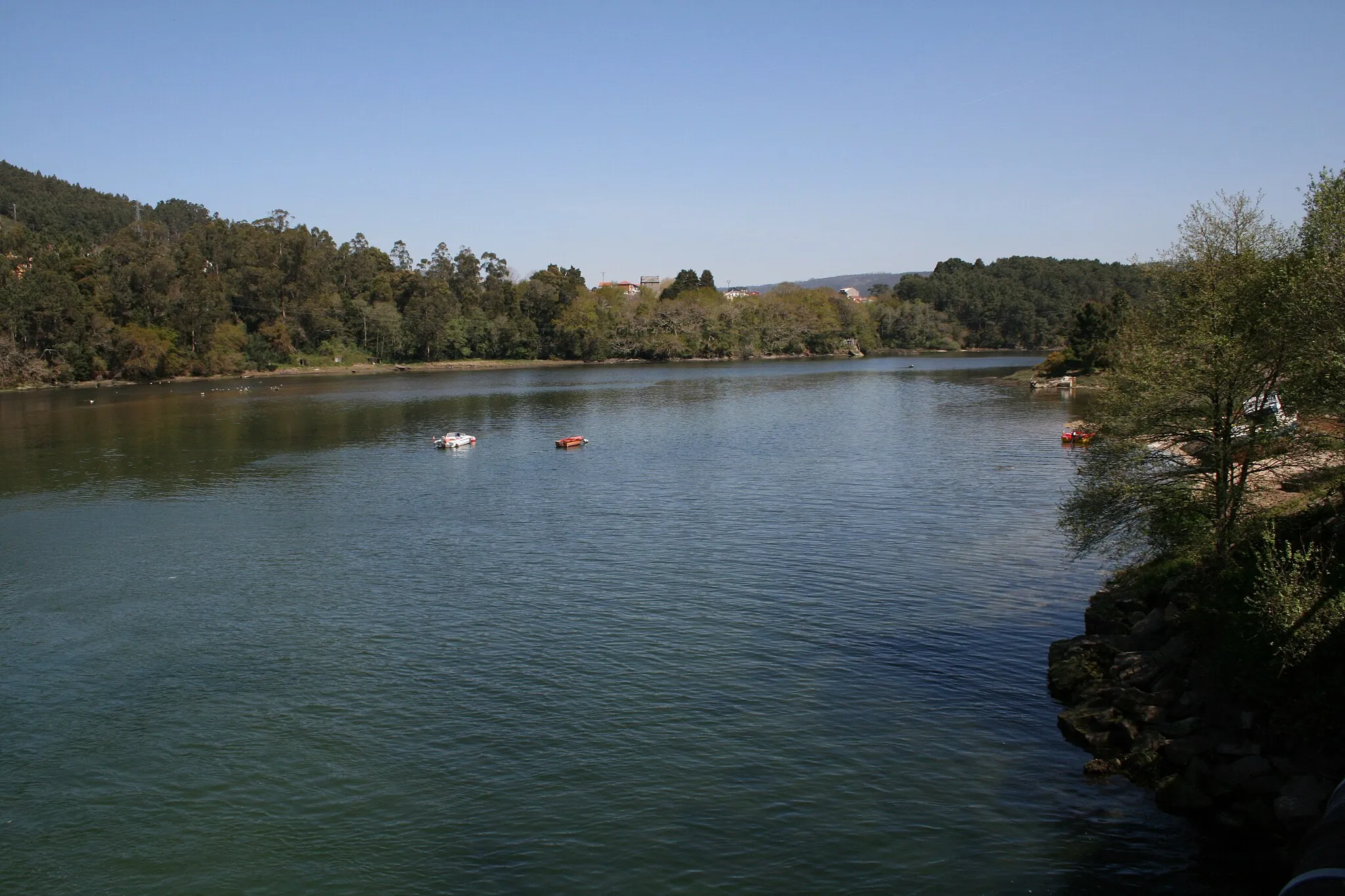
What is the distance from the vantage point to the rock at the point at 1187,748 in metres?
21.2

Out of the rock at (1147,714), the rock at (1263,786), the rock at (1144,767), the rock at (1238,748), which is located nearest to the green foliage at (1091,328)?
the rock at (1147,714)

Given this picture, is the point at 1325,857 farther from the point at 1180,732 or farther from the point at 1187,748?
the point at 1180,732

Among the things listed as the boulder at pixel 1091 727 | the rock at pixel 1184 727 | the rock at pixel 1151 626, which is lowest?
the boulder at pixel 1091 727

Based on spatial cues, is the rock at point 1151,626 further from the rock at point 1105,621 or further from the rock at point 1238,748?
the rock at point 1238,748

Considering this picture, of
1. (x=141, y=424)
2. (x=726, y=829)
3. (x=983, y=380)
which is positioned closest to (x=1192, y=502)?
(x=726, y=829)

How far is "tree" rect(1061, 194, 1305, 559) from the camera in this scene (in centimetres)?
2573

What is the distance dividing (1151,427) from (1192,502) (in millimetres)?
2453

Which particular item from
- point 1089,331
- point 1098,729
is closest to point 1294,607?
point 1098,729

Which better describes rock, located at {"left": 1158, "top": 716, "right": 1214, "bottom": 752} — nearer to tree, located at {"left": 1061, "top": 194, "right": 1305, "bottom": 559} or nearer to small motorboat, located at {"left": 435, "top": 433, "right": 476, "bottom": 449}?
tree, located at {"left": 1061, "top": 194, "right": 1305, "bottom": 559}

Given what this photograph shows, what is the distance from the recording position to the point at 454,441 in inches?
3110

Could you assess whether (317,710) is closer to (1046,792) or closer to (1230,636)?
(1046,792)

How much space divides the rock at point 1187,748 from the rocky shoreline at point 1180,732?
0.02m

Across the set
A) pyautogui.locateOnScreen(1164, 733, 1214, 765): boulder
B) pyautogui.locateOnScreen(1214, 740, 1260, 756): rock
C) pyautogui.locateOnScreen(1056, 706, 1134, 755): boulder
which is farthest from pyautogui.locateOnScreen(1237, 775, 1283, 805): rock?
pyautogui.locateOnScreen(1056, 706, 1134, 755): boulder

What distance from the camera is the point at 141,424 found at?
95.2 meters
